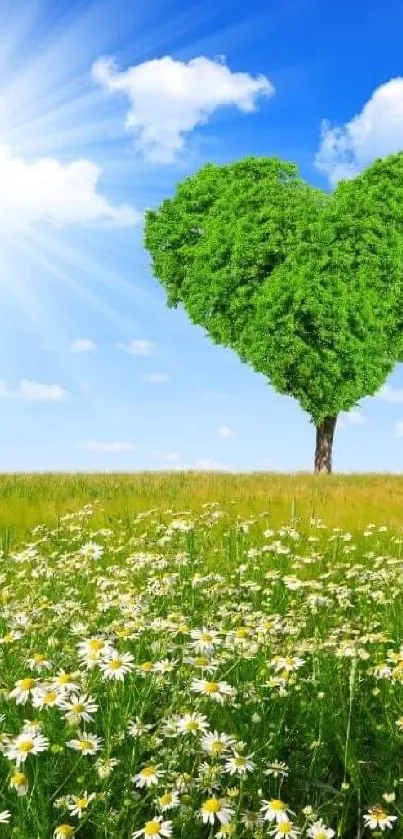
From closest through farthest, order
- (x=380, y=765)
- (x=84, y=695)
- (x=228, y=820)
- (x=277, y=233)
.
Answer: (x=228, y=820)
(x=84, y=695)
(x=380, y=765)
(x=277, y=233)

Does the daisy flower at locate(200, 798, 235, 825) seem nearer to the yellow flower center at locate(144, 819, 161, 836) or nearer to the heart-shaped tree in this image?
the yellow flower center at locate(144, 819, 161, 836)

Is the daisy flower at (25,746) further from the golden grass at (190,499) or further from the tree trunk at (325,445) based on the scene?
the tree trunk at (325,445)

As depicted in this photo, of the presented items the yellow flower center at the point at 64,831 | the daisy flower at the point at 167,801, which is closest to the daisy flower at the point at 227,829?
the daisy flower at the point at 167,801

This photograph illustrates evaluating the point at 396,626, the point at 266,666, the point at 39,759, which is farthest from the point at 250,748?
the point at 396,626

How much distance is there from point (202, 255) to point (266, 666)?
2716cm

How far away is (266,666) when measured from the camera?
5.27 meters

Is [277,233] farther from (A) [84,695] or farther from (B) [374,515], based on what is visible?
(A) [84,695]

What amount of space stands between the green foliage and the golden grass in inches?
318

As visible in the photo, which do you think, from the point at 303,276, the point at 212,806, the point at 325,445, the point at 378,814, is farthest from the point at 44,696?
the point at 325,445

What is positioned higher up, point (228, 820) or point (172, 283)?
point (172, 283)

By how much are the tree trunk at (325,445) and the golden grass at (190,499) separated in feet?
36.3

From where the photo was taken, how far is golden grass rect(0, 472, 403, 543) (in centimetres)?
1505

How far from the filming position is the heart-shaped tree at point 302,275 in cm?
2917

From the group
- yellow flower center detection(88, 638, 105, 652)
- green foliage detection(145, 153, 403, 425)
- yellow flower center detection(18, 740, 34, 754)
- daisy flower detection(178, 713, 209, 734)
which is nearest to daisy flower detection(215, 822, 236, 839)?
daisy flower detection(178, 713, 209, 734)
